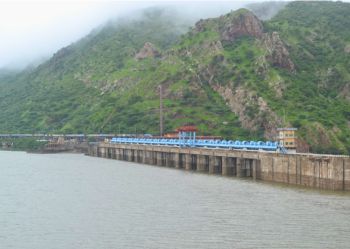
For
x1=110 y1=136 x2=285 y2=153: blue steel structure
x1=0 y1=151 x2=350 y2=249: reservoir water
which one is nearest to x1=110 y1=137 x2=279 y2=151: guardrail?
x1=110 y1=136 x2=285 y2=153: blue steel structure

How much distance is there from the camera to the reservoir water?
5922cm

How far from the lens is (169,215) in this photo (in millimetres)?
71625

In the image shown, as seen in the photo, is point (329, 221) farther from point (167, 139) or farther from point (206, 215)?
point (167, 139)

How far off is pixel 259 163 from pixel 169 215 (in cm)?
4216

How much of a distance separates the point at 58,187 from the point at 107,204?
23.5 metres

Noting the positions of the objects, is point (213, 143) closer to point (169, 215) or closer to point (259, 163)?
point (259, 163)

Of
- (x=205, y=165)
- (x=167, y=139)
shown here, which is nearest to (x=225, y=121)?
(x=167, y=139)

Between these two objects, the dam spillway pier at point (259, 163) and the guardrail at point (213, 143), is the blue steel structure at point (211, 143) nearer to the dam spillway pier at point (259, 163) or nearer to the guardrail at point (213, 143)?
the guardrail at point (213, 143)

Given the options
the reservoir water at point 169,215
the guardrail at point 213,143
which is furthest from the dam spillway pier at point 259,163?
the reservoir water at point 169,215

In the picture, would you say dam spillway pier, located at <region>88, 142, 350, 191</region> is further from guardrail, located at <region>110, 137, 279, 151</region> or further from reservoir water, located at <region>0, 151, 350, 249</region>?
reservoir water, located at <region>0, 151, 350, 249</region>

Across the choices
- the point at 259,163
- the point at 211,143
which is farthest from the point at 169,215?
the point at 211,143

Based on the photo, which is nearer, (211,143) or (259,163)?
(259,163)

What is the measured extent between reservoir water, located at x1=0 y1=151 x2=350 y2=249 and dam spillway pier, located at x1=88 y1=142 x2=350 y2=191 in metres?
3.80

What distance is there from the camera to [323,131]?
15900 centimetres
